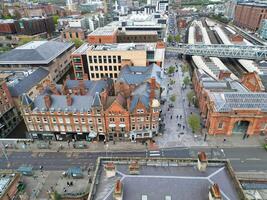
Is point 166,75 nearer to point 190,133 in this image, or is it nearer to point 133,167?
point 190,133

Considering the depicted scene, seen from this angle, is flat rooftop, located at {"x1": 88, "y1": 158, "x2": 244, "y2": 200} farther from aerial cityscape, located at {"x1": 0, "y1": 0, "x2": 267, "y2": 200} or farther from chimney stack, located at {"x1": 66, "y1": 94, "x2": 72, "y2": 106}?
chimney stack, located at {"x1": 66, "y1": 94, "x2": 72, "y2": 106}

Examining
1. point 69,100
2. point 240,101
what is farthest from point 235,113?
point 69,100

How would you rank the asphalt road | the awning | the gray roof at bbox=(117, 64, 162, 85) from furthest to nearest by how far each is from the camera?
the gray roof at bbox=(117, 64, 162, 85) → the awning → the asphalt road

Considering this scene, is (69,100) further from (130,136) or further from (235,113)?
(235,113)

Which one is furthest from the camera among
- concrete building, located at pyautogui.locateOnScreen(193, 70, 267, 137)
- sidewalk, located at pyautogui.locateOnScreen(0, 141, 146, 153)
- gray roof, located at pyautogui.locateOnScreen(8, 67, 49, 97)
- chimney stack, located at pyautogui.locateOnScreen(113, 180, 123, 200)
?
gray roof, located at pyautogui.locateOnScreen(8, 67, 49, 97)

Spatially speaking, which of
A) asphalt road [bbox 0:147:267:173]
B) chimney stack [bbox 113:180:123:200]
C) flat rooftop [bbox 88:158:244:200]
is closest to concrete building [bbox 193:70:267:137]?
asphalt road [bbox 0:147:267:173]

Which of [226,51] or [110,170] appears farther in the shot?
[226,51]
